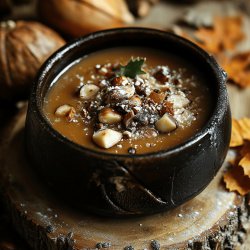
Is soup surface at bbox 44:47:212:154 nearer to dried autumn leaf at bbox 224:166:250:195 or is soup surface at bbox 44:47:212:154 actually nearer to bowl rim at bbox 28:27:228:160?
bowl rim at bbox 28:27:228:160

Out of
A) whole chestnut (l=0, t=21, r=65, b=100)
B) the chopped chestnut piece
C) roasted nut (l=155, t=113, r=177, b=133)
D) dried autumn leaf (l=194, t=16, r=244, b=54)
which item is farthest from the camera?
dried autumn leaf (l=194, t=16, r=244, b=54)

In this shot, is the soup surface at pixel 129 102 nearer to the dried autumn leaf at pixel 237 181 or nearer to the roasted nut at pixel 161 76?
the roasted nut at pixel 161 76

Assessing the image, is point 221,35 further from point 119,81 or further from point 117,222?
point 117,222

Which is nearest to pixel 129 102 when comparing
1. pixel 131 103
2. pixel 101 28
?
pixel 131 103

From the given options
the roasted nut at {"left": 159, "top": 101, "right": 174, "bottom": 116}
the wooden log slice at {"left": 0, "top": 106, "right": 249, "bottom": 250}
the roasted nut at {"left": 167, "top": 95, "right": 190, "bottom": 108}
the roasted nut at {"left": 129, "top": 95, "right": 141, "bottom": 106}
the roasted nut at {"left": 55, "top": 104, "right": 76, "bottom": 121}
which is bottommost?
the wooden log slice at {"left": 0, "top": 106, "right": 249, "bottom": 250}

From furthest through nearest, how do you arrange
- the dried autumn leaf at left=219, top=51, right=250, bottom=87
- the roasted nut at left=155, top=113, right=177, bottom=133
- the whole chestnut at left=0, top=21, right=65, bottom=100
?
the dried autumn leaf at left=219, top=51, right=250, bottom=87 < the whole chestnut at left=0, top=21, right=65, bottom=100 < the roasted nut at left=155, top=113, right=177, bottom=133

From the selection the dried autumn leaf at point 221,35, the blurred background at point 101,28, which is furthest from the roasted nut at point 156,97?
the dried autumn leaf at point 221,35

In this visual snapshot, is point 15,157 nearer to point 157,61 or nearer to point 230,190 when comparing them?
point 157,61

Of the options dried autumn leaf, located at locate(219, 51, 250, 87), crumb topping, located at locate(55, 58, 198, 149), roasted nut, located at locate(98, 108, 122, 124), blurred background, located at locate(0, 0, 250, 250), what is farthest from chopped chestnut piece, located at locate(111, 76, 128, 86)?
dried autumn leaf, located at locate(219, 51, 250, 87)
